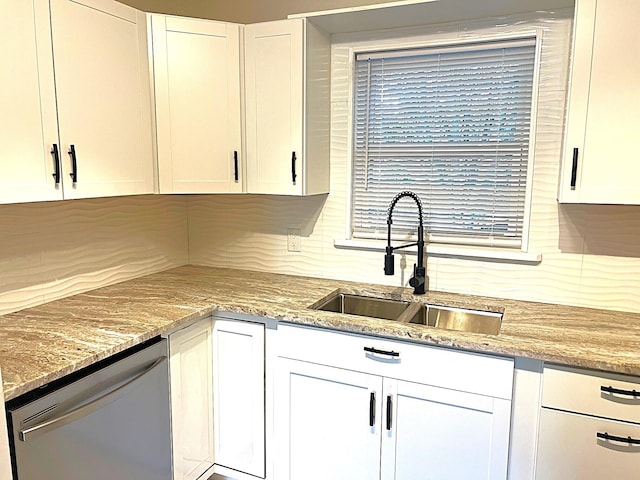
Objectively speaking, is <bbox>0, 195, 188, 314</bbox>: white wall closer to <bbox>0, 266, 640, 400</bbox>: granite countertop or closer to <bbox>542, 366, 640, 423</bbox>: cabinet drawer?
<bbox>0, 266, 640, 400</bbox>: granite countertop

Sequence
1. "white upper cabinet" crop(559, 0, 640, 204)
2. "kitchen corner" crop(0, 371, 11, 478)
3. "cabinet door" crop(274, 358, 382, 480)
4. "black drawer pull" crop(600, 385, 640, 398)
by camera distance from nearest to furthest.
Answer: "kitchen corner" crop(0, 371, 11, 478)
"black drawer pull" crop(600, 385, 640, 398)
"white upper cabinet" crop(559, 0, 640, 204)
"cabinet door" crop(274, 358, 382, 480)

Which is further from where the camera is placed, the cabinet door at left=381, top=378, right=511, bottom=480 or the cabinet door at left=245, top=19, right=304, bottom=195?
the cabinet door at left=245, top=19, right=304, bottom=195

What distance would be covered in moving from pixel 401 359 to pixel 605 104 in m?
1.17

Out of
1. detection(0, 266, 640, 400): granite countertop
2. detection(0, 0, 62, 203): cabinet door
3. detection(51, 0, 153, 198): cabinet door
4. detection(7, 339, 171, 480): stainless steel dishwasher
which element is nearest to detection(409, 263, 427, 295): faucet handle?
detection(0, 266, 640, 400): granite countertop

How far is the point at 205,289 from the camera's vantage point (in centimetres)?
232

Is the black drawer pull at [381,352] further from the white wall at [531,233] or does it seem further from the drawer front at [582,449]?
the white wall at [531,233]

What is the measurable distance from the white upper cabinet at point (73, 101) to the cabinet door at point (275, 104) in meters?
0.48

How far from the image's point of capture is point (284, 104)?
2.21m

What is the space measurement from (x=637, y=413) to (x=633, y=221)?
83 cm

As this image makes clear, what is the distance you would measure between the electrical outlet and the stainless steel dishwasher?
38.8 inches

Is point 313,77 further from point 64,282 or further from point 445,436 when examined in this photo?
point 445,436

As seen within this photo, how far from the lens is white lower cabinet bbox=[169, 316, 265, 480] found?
200 cm

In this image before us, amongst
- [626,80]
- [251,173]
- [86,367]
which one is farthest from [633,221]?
[86,367]

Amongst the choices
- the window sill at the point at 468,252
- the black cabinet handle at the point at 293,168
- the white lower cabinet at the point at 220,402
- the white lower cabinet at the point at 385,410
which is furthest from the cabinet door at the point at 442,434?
the black cabinet handle at the point at 293,168
